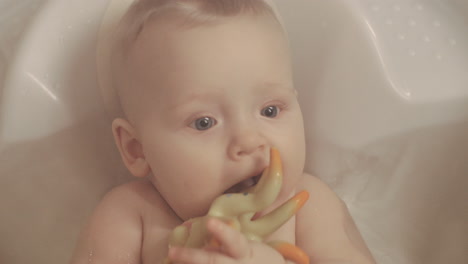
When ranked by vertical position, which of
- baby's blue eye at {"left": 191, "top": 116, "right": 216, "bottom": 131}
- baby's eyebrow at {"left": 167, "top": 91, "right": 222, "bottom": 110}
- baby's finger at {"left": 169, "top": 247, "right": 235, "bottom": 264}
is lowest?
baby's finger at {"left": 169, "top": 247, "right": 235, "bottom": 264}

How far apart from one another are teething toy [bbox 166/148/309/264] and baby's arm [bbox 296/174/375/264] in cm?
18

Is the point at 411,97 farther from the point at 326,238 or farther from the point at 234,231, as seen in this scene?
the point at 234,231

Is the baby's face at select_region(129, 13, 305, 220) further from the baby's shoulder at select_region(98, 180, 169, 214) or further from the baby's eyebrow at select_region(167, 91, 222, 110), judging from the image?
the baby's shoulder at select_region(98, 180, 169, 214)

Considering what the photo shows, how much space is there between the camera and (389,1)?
1094mm

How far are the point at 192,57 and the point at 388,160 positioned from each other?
0.54 metres

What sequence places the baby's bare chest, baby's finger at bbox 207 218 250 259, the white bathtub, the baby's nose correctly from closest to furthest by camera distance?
baby's finger at bbox 207 218 250 259 → the baby's nose → the baby's bare chest → the white bathtub

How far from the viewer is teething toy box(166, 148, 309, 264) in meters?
0.72

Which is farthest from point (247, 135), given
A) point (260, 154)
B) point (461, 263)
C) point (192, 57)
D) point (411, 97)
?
point (461, 263)

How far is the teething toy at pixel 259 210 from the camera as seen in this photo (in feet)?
2.37

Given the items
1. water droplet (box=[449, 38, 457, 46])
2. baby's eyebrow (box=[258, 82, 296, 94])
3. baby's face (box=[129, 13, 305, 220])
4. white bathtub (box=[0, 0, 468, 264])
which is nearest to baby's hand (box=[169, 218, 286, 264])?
baby's face (box=[129, 13, 305, 220])

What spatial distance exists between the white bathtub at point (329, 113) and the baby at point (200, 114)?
17cm

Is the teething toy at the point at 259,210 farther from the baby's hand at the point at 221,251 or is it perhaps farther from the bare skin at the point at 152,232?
the bare skin at the point at 152,232

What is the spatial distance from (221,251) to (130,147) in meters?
0.32

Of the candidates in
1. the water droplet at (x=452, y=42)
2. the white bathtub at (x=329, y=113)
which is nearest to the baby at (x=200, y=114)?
the white bathtub at (x=329, y=113)
